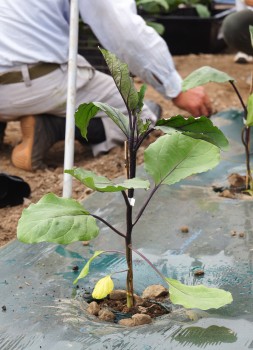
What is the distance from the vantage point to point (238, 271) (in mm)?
2422

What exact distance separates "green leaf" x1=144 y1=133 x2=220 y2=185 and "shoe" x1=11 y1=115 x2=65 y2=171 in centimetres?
165

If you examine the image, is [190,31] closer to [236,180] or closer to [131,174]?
[236,180]

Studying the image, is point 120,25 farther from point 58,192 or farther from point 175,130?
point 175,130

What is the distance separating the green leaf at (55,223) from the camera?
2.01 metres

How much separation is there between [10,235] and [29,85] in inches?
40.9

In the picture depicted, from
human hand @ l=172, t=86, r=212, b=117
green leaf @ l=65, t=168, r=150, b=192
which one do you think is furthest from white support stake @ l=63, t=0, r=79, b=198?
human hand @ l=172, t=86, r=212, b=117

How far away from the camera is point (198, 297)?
204 cm

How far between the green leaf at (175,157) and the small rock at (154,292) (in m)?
0.30

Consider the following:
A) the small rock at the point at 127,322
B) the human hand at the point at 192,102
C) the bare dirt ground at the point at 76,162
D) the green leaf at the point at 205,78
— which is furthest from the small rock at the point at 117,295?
the human hand at the point at 192,102

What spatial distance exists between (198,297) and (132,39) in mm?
1815

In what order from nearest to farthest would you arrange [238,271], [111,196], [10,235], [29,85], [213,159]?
[213,159], [238,271], [10,235], [111,196], [29,85]

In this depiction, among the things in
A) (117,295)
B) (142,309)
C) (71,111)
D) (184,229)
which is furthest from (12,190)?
(142,309)

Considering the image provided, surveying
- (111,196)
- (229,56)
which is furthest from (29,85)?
(229,56)

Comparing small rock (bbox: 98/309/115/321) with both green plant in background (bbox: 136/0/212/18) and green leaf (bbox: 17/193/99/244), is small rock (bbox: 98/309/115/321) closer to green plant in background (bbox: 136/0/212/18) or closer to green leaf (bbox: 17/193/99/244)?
green leaf (bbox: 17/193/99/244)
